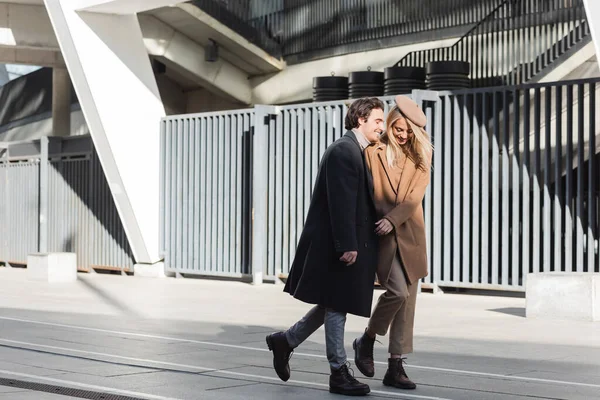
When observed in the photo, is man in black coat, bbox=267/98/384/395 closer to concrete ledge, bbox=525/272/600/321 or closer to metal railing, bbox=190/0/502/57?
concrete ledge, bbox=525/272/600/321

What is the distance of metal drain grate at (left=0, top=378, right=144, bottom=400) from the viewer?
6.71m

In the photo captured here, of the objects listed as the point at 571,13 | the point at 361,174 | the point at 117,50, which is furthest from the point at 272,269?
the point at 361,174

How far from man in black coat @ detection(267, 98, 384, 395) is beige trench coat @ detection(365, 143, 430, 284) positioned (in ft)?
0.30

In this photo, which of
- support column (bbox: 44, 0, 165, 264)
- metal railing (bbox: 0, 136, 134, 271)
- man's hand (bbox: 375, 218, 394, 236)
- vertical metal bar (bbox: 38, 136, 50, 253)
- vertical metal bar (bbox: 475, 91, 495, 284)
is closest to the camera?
man's hand (bbox: 375, 218, 394, 236)

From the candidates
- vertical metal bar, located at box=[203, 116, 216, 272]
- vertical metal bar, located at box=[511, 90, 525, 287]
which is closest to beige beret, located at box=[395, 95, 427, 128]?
vertical metal bar, located at box=[511, 90, 525, 287]

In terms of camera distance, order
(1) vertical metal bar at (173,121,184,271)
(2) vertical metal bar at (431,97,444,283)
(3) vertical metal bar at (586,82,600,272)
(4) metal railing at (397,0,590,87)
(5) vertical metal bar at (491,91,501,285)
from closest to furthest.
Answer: (3) vertical metal bar at (586,82,600,272), (5) vertical metal bar at (491,91,501,285), (2) vertical metal bar at (431,97,444,283), (1) vertical metal bar at (173,121,184,271), (4) metal railing at (397,0,590,87)

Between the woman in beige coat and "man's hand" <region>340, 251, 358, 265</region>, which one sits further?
the woman in beige coat

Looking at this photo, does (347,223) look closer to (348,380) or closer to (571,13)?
(348,380)

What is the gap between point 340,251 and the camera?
677 centimetres

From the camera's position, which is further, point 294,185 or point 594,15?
point 294,185

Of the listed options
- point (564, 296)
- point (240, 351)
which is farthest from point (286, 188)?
point (240, 351)

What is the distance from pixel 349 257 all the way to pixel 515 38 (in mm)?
16313

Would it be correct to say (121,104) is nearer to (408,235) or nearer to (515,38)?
(515,38)

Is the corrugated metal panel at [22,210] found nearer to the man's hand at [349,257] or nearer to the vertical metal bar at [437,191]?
the vertical metal bar at [437,191]
